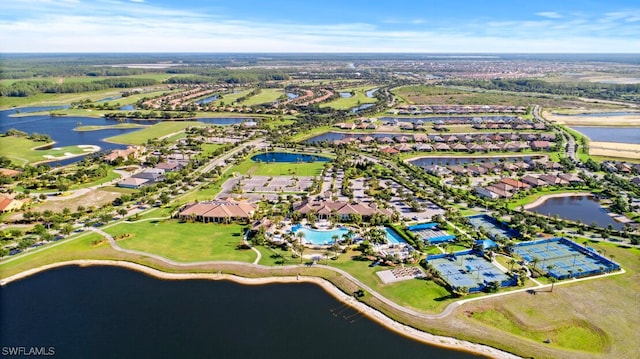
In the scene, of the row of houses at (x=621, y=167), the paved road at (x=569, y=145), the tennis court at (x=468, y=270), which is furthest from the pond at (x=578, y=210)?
the paved road at (x=569, y=145)

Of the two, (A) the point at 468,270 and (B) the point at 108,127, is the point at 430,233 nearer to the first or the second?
(A) the point at 468,270

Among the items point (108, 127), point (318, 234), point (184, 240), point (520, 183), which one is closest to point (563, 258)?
point (520, 183)

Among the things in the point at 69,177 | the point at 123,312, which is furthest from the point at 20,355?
the point at 69,177

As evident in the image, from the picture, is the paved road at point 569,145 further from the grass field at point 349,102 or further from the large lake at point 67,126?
the large lake at point 67,126

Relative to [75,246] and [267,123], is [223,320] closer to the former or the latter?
[75,246]

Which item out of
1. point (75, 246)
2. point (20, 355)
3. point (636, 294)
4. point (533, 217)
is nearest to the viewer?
point (20, 355)

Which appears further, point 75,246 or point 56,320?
point 75,246
